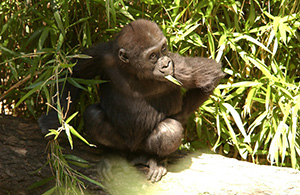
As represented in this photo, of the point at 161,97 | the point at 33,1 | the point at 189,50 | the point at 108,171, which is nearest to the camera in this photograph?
the point at 108,171

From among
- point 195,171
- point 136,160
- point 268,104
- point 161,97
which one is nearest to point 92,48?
point 161,97

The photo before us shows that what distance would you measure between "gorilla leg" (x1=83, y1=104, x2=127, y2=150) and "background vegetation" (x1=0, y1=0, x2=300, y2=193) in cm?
44

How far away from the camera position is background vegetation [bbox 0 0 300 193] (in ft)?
13.3

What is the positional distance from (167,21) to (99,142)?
1237 millimetres

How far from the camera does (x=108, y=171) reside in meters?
3.58

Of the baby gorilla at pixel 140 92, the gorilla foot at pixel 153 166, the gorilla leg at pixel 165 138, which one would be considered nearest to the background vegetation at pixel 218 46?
the baby gorilla at pixel 140 92

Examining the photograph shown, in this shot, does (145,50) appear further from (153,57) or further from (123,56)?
(123,56)

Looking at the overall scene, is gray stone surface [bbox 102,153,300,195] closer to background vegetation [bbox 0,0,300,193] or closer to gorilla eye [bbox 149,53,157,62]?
background vegetation [bbox 0,0,300,193]

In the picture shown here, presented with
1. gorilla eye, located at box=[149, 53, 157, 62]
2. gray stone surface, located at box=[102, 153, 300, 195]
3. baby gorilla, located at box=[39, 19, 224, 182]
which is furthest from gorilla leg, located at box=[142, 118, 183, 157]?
gorilla eye, located at box=[149, 53, 157, 62]

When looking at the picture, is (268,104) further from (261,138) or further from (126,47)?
(126,47)

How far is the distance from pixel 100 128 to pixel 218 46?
50.4 inches

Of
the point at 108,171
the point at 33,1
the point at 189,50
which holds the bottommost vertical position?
the point at 108,171

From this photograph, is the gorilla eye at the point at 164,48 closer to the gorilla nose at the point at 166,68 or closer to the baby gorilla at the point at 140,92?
the baby gorilla at the point at 140,92

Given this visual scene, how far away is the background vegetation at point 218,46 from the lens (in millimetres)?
4059
